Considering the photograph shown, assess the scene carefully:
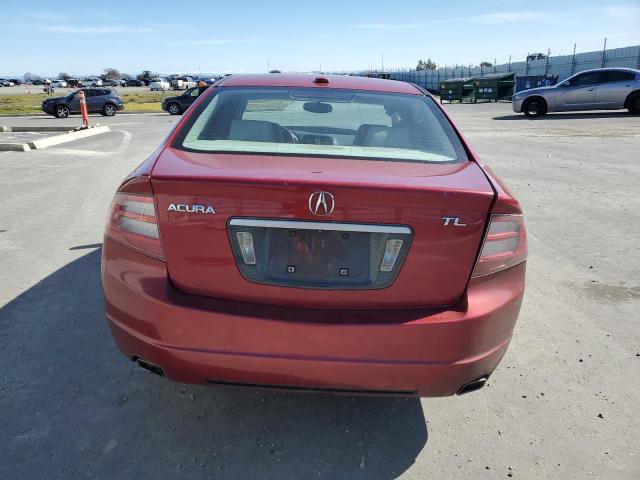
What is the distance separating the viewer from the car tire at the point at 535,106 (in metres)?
20.9

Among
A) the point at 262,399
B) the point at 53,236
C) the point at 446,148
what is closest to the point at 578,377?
the point at 446,148

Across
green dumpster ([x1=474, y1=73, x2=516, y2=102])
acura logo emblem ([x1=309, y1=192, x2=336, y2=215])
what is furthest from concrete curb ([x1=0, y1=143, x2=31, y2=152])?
green dumpster ([x1=474, y1=73, x2=516, y2=102])

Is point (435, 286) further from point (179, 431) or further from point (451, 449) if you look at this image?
point (179, 431)

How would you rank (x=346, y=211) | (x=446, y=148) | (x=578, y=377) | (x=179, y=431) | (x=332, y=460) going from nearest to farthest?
(x=346, y=211) < (x=332, y=460) < (x=179, y=431) < (x=446, y=148) < (x=578, y=377)

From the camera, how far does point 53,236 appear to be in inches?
220

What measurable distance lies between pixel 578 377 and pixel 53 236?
206 inches

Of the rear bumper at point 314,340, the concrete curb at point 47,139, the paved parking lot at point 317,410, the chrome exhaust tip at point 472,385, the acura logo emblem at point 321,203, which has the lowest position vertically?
the paved parking lot at point 317,410

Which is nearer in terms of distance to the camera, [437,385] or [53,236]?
[437,385]

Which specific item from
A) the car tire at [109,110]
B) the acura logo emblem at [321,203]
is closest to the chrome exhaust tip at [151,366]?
the acura logo emblem at [321,203]

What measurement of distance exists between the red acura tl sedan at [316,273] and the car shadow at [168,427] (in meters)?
0.37

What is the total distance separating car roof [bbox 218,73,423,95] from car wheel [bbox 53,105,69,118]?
25367 mm

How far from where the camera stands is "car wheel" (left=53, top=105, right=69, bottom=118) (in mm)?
25109

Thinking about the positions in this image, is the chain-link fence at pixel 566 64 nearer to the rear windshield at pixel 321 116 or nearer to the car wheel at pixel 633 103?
the car wheel at pixel 633 103

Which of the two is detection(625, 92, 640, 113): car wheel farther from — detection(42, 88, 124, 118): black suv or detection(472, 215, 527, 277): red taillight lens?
detection(42, 88, 124, 118): black suv
